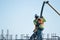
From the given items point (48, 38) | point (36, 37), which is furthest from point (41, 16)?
point (48, 38)

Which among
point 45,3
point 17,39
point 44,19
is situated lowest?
point 17,39

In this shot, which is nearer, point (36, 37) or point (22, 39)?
point (36, 37)

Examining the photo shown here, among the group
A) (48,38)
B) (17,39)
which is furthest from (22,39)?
(48,38)

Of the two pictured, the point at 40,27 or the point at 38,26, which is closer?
the point at 40,27

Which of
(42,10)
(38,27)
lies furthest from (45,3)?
(38,27)

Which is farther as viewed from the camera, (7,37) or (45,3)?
(7,37)

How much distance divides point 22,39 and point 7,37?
5.31 feet

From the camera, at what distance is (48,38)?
2702 cm

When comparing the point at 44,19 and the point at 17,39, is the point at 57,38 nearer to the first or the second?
the point at 17,39

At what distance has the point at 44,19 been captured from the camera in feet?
50.7

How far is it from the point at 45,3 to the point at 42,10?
1.87 feet

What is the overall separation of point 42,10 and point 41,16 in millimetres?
451

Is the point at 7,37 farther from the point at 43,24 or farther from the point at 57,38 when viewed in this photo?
the point at 43,24

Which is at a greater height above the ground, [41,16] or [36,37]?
[41,16]
